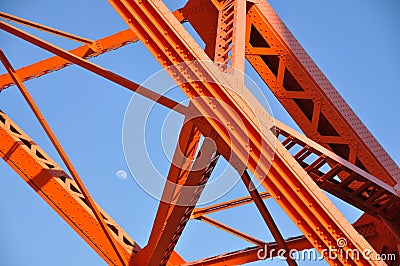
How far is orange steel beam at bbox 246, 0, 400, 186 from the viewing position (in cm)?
844

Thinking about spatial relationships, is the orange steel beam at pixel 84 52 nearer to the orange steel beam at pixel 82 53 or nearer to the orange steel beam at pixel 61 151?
the orange steel beam at pixel 82 53

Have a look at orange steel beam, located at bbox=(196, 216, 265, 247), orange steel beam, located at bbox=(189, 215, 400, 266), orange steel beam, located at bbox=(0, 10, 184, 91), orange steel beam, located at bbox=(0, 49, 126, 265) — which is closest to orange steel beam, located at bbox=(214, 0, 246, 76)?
orange steel beam, located at bbox=(0, 49, 126, 265)

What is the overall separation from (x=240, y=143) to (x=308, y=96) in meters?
2.47

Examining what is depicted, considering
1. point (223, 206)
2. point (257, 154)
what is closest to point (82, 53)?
point (223, 206)

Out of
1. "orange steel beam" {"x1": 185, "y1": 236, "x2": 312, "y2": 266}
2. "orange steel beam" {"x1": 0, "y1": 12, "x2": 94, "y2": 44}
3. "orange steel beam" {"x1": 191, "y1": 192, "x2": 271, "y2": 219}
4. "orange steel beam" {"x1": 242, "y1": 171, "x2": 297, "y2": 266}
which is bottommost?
"orange steel beam" {"x1": 242, "y1": 171, "x2": 297, "y2": 266}

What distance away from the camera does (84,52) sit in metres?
11.9

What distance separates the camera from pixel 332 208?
20.2 ft

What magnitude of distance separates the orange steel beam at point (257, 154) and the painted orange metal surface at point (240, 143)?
1 cm

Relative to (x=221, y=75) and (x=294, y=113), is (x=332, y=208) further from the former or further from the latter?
(x=294, y=113)

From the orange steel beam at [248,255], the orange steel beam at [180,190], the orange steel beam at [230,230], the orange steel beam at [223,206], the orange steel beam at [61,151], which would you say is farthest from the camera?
the orange steel beam at [223,206]

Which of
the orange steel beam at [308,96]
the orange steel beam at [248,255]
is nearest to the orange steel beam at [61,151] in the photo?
the orange steel beam at [248,255]

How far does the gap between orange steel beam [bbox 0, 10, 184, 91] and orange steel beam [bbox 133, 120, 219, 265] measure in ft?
10.9

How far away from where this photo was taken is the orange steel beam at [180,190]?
8828 millimetres

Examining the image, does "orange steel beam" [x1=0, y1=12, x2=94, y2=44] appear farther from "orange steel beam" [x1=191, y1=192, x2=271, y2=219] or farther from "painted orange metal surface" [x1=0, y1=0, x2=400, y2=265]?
"orange steel beam" [x1=191, y1=192, x2=271, y2=219]
